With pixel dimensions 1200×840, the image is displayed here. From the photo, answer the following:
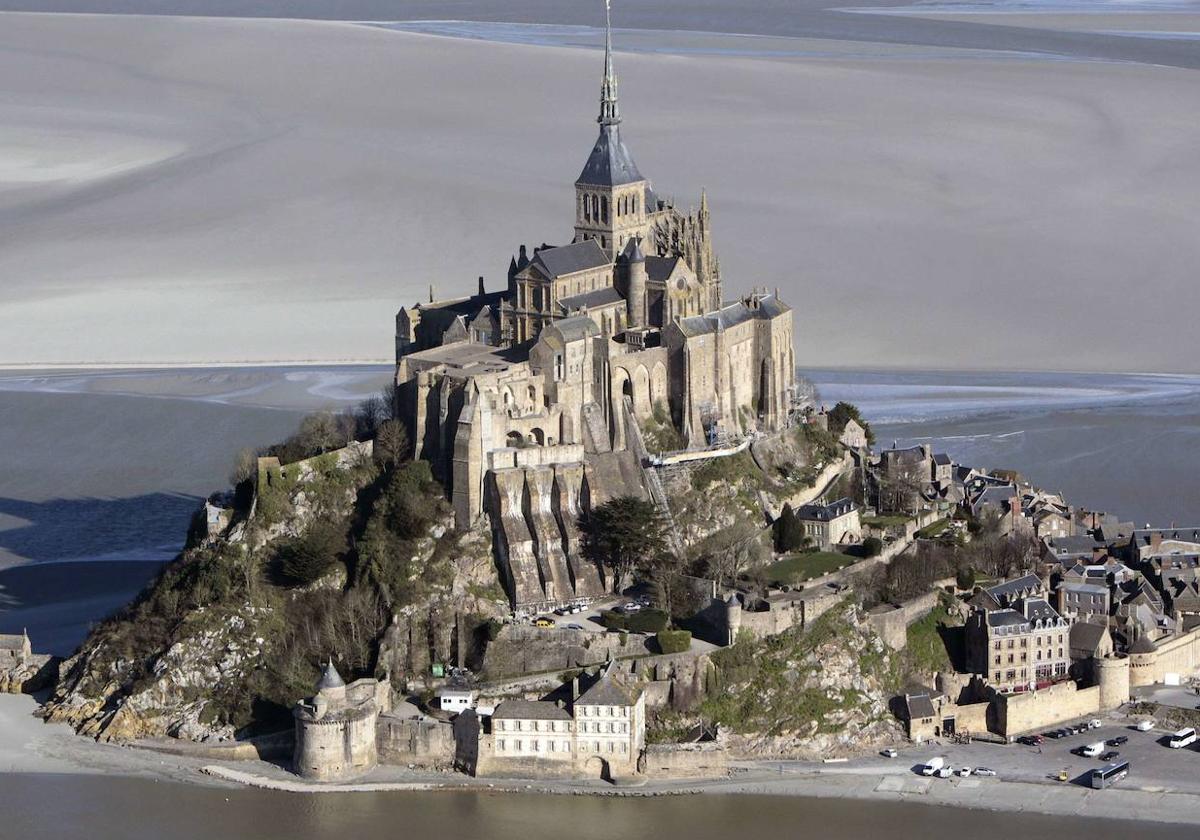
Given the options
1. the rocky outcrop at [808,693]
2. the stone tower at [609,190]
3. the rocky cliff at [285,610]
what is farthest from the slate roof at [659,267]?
the rocky outcrop at [808,693]

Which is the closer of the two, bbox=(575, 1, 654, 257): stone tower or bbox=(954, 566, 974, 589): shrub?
bbox=(954, 566, 974, 589): shrub

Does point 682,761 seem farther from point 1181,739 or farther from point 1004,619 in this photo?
point 1181,739

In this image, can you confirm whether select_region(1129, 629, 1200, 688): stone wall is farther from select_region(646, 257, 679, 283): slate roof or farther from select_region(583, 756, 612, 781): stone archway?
select_region(646, 257, 679, 283): slate roof

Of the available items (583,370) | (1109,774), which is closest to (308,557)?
(583,370)

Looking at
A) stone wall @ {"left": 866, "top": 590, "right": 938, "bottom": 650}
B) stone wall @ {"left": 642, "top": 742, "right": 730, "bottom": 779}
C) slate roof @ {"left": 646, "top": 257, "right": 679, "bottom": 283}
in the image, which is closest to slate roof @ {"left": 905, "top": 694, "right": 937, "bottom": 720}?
stone wall @ {"left": 866, "top": 590, "right": 938, "bottom": 650}

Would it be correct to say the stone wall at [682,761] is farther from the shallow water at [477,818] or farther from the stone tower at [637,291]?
the stone tower at [637,291]

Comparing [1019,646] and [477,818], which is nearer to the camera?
[477,818]
